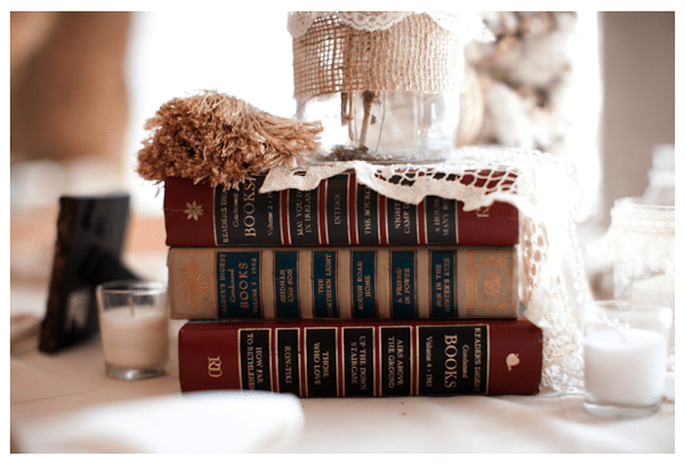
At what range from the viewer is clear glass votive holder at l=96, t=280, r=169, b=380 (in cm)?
53

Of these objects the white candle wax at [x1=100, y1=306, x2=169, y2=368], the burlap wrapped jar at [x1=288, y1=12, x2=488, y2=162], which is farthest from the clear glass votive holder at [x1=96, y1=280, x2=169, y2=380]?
the burlap wrapped jar at [x1=288, y1=12, x2=488, y2=162]

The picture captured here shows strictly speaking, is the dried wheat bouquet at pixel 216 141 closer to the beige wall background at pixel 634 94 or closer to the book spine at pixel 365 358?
the book spine at pixel 365 358

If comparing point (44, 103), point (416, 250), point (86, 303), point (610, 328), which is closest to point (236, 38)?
point (44, 103)

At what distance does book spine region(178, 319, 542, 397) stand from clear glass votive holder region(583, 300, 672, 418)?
0.18 ft

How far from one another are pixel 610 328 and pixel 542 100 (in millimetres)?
673

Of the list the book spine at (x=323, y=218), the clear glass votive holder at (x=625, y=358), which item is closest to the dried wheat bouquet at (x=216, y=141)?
the book spine at (x=323, y=218)

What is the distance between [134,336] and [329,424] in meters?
0.22

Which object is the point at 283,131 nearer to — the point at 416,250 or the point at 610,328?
the point at 416,250

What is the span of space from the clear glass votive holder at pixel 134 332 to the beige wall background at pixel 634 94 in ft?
2.77

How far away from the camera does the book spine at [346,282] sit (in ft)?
1.59

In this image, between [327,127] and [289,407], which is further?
[327,127]

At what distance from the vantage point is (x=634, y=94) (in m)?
0.99

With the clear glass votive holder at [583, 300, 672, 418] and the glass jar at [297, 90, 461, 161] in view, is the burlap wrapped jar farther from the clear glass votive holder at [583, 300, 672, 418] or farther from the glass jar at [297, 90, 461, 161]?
the clear glass votive holder at [583, 300, 672, 418]
